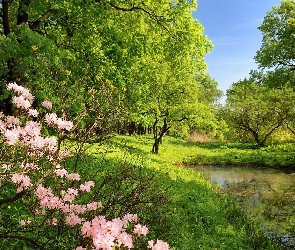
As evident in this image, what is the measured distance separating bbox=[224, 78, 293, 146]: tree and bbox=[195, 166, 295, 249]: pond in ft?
39.8

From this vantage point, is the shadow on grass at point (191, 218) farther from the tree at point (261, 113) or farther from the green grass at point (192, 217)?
the tree at point (261, 113)

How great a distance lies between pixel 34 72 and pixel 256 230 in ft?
29.8

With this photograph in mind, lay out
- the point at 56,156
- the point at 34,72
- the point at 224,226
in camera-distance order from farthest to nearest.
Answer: the point at 34,72, the point at 224,226, the point at 56,156

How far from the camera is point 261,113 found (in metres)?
38.2

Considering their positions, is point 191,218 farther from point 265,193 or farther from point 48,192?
point 265,193

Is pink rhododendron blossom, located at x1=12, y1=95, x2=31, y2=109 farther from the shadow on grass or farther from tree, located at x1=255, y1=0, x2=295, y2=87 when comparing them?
tree, located at x1=255, y1=0, x2=295, y2=87

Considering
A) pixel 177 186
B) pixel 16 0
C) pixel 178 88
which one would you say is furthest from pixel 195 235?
pixel 178 88

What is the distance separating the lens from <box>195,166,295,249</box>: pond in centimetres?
1214

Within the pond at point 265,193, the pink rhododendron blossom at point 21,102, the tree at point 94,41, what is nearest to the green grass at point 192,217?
the pond at point 265,193

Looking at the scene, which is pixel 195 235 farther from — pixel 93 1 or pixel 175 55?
pixel 93 1

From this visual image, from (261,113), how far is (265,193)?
22.7 meters

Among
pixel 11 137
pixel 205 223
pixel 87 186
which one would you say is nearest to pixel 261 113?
pixel 205 223

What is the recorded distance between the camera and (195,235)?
9.27 metres

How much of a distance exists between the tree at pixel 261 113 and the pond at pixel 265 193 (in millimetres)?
12129
